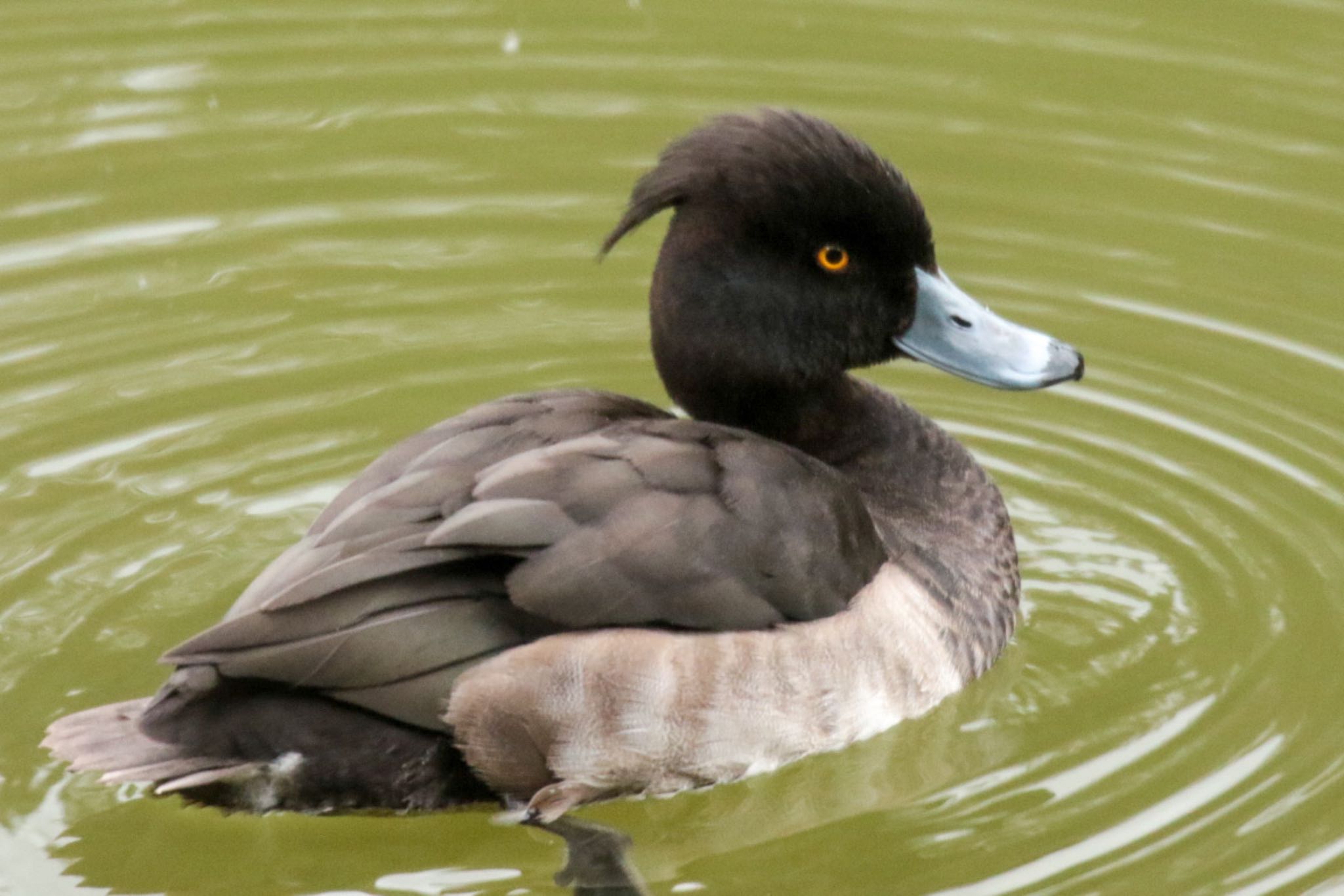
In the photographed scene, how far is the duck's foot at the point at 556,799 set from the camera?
4.96 metres

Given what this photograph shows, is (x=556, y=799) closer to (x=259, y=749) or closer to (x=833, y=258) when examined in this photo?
(x=259, y=749)

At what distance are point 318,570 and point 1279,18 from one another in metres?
5.60

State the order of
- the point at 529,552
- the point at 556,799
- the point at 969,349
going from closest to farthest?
the point at 529,552, the point at 556,799, the point at 969,349

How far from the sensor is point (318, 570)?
4852mm

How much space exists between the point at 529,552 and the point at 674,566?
1.08 feet

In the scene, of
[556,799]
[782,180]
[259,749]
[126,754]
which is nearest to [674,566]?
[556,799]

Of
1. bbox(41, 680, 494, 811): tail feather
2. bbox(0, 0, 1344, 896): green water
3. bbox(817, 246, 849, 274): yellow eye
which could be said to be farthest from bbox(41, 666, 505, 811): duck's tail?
bbox(817, 246, 849, 274): yellow eye

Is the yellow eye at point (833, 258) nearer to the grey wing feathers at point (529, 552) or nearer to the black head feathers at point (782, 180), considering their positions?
the black head feathers at point (782, 180)

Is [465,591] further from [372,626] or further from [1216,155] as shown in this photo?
[1216,155]

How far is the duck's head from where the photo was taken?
5551 mm

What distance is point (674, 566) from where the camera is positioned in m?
5.01

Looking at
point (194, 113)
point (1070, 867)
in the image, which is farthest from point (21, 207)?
point (1070, 867)

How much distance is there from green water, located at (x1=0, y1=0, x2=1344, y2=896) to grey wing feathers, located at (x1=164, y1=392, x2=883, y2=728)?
1.52 feet

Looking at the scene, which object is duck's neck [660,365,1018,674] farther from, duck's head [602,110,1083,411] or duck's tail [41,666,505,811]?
duck's tail [41,666,505,811]
